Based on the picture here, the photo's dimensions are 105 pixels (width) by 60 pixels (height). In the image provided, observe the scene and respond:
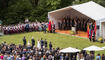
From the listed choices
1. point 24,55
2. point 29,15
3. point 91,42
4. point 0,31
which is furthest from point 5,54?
point 29,15

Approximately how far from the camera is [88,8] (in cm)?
3194

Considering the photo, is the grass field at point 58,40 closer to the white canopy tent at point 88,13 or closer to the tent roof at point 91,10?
the white canopy tent at point 88,13

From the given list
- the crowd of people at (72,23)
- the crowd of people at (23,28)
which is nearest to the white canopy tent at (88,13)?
the crowd of people at (72,23)

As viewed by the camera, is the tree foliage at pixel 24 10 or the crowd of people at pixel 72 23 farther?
the tree foliage at pixel 24 10

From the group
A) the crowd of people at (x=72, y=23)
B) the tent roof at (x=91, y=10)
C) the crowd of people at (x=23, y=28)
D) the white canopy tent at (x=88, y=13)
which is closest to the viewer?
the white canopy tent at (x=88, y=13)

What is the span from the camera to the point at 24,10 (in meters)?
42.2

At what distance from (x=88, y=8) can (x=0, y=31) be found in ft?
35.2

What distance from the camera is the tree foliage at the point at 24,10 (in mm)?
40375

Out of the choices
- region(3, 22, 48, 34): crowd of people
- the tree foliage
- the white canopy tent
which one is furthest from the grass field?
the tree foliage

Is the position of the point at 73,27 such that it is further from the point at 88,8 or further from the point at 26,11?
the point at 26,11

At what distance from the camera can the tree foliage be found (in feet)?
132

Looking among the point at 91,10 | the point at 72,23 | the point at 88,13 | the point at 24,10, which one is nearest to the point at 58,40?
the point at 88,13

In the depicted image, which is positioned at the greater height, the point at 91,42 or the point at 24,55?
the point at 24,55

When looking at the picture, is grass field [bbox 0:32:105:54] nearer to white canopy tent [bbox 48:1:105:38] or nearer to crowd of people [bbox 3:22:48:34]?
crowd of people [bbox 3:22:48:34]
